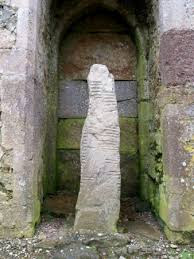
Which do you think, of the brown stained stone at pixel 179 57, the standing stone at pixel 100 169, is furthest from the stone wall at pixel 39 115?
the standing stone at pixel 100 169

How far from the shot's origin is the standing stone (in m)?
2.41

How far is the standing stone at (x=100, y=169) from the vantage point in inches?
95.0

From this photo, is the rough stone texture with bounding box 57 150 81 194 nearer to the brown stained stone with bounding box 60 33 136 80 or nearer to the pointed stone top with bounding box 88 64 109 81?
the brown stained stone with bounding box 60 33 136 80

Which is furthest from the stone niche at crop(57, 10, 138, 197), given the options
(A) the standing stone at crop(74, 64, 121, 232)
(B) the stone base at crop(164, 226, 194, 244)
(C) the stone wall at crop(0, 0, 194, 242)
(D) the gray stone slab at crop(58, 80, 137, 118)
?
(B) the stone base at crop(164, 226, 194, 244)

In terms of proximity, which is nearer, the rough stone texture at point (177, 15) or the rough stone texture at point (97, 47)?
the rough stone texture at point (177, 15)

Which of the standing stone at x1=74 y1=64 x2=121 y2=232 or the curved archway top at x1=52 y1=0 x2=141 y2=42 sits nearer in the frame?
the standing stone at x1=74 y1=64 x2=121 y2=232

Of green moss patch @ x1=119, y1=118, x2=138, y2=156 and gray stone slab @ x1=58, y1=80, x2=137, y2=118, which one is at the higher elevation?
gray stone slab @ x1=58, y1=80, x2=137, y2=118

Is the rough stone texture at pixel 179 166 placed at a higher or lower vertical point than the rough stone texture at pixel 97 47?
lower

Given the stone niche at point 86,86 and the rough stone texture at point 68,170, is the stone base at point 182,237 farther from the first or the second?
the rough stone texture at point 68,170

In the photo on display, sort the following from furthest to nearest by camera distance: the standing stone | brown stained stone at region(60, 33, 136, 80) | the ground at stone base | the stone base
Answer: brown stained stone at region(60, 33, 136, 80) < the standing stone < the stone base < the ground at stone base

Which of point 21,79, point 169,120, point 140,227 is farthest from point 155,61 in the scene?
point 140,227

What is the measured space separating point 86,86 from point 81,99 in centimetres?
18

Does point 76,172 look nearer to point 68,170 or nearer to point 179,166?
point 68,170

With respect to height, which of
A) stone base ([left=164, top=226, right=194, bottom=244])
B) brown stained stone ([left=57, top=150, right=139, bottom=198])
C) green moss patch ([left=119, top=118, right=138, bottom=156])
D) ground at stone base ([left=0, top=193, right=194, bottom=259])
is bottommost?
ground at stone base ([left=0, top=193, right=194, bottom=259])
